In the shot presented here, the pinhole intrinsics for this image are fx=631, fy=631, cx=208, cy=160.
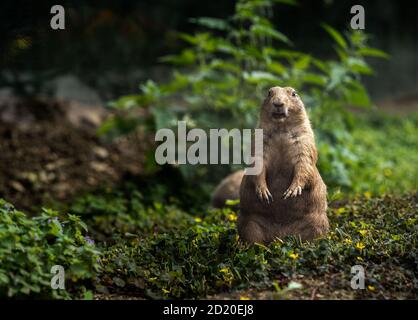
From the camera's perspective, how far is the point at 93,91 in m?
12.1

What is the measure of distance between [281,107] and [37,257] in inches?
92.8

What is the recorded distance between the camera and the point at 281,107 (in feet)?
17.8

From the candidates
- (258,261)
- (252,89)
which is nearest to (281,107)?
(258,261)

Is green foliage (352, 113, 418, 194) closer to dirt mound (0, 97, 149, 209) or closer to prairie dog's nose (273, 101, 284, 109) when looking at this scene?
prairie dog's nose (273, 101, 284, 109)

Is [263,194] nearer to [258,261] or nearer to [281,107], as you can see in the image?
[258,261]

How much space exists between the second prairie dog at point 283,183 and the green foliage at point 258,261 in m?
0.16

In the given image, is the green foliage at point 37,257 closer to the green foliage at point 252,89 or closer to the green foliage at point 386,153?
the green foliage at point 252,89

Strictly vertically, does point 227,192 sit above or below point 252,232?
above

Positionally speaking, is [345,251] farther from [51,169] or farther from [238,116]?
[51,169]

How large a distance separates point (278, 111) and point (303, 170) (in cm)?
56
